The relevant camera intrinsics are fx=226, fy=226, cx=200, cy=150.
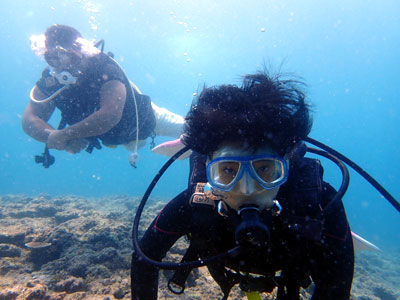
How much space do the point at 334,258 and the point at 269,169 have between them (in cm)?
99

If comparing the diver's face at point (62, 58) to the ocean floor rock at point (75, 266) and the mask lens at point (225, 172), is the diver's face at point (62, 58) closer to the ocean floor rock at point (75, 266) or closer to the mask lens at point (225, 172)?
the ocean floor rock at point (75, 266)

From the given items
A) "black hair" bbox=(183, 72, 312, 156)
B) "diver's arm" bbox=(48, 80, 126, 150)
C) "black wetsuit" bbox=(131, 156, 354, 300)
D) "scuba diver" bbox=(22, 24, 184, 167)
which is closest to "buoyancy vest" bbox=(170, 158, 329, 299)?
"black wetsuit" bbox=(131, 156, 354, 300)

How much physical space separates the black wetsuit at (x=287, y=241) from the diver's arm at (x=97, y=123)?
2.85 m

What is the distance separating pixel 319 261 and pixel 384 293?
11176 mm

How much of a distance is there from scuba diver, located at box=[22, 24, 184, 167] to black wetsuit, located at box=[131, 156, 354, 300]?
3.02 m

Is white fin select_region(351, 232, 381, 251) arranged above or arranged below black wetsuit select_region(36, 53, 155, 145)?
below

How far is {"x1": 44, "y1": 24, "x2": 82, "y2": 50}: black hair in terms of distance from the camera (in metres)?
5.19

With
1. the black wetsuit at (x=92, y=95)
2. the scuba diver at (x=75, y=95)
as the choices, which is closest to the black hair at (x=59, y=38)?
the scuba diver at (x=75, y=95)

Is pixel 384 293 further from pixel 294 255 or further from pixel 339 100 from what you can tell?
pixel 339 100

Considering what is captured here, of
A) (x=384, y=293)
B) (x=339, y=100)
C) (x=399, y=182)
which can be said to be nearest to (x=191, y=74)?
(x=339, y=100)

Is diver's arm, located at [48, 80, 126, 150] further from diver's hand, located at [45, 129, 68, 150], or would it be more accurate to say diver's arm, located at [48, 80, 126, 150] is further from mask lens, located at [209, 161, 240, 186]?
mask lens, located at [209, 161, 240, 186]

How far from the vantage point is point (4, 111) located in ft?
421

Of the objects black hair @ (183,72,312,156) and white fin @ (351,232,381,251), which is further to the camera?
white fin @ (351,232,381,251)

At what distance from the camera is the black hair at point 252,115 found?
80.1 inches
